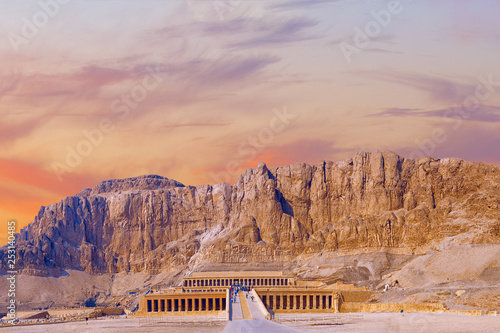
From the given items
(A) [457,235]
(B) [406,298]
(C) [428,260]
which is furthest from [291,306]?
(A) [457,235]

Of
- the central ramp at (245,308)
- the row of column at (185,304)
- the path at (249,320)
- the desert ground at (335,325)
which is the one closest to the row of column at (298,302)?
the central ramp at (245,308)

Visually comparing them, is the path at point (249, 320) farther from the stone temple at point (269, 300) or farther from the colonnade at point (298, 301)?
the colonnade at point (298, 301)

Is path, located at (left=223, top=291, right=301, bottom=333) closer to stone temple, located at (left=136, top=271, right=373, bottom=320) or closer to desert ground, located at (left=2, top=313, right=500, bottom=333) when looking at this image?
desert ground, located at (left=2, top=313, right=500, bottom=333)

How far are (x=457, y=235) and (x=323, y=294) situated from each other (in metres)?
48.6

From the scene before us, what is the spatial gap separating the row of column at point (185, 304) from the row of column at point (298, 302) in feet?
30.8

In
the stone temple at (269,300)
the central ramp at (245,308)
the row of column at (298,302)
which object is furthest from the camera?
the row of column at (298,302)

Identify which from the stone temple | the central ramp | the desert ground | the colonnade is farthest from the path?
the colonnade

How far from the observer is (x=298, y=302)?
546 ft

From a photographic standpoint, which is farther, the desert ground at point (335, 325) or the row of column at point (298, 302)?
the row of column at point (298, 302)

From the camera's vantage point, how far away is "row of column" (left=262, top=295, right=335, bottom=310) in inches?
6467

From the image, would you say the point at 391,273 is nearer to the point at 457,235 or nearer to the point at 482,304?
the point at 457,235

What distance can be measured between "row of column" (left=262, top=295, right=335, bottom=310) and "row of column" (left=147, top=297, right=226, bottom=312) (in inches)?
369

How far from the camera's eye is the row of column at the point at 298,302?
539 feet

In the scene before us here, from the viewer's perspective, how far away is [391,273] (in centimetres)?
19562
